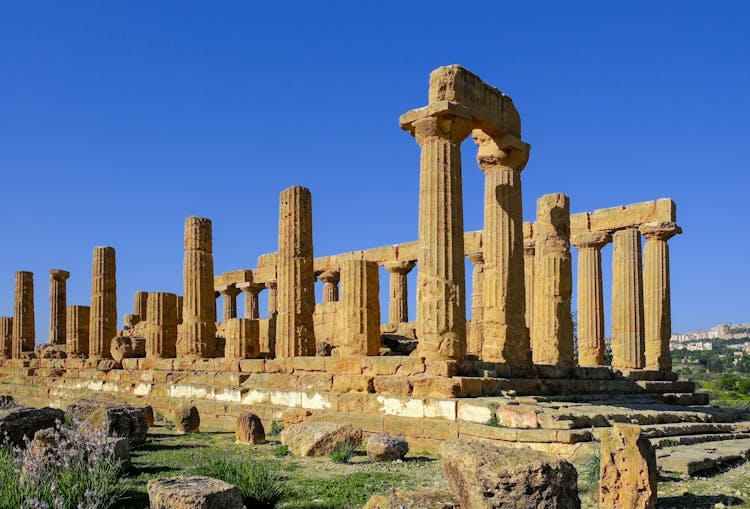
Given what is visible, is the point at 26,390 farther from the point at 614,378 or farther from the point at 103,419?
the point at 614,378

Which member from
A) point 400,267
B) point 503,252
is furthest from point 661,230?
point 400,267

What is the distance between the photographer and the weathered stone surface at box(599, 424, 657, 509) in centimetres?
729

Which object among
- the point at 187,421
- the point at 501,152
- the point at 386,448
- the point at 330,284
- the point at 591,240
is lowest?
the point at 187,421

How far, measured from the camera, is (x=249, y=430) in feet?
44.4

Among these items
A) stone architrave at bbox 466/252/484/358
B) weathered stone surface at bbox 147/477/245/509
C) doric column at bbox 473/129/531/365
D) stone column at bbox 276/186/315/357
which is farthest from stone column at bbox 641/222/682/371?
weathered stone surface at bbox 147/477/245/509

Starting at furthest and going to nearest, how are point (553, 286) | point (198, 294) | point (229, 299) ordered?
point (229, 299), point (198, 294), point (553, 286)

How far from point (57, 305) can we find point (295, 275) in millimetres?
19992

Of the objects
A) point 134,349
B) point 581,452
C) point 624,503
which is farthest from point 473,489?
point 134,349

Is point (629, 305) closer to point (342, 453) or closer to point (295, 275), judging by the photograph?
point (295, 275)

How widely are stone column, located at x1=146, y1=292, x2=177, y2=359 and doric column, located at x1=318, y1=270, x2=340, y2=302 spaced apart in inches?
352

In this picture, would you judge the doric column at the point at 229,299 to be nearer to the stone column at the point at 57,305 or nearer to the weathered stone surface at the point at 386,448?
the stone column at the point at 57,305

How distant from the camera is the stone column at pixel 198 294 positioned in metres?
22.6

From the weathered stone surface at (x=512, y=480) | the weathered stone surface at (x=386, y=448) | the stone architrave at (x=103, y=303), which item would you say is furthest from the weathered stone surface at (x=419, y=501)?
the stone architrave at (x=103, y=303)

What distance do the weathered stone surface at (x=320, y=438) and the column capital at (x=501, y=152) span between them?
A: 7.08 meters
